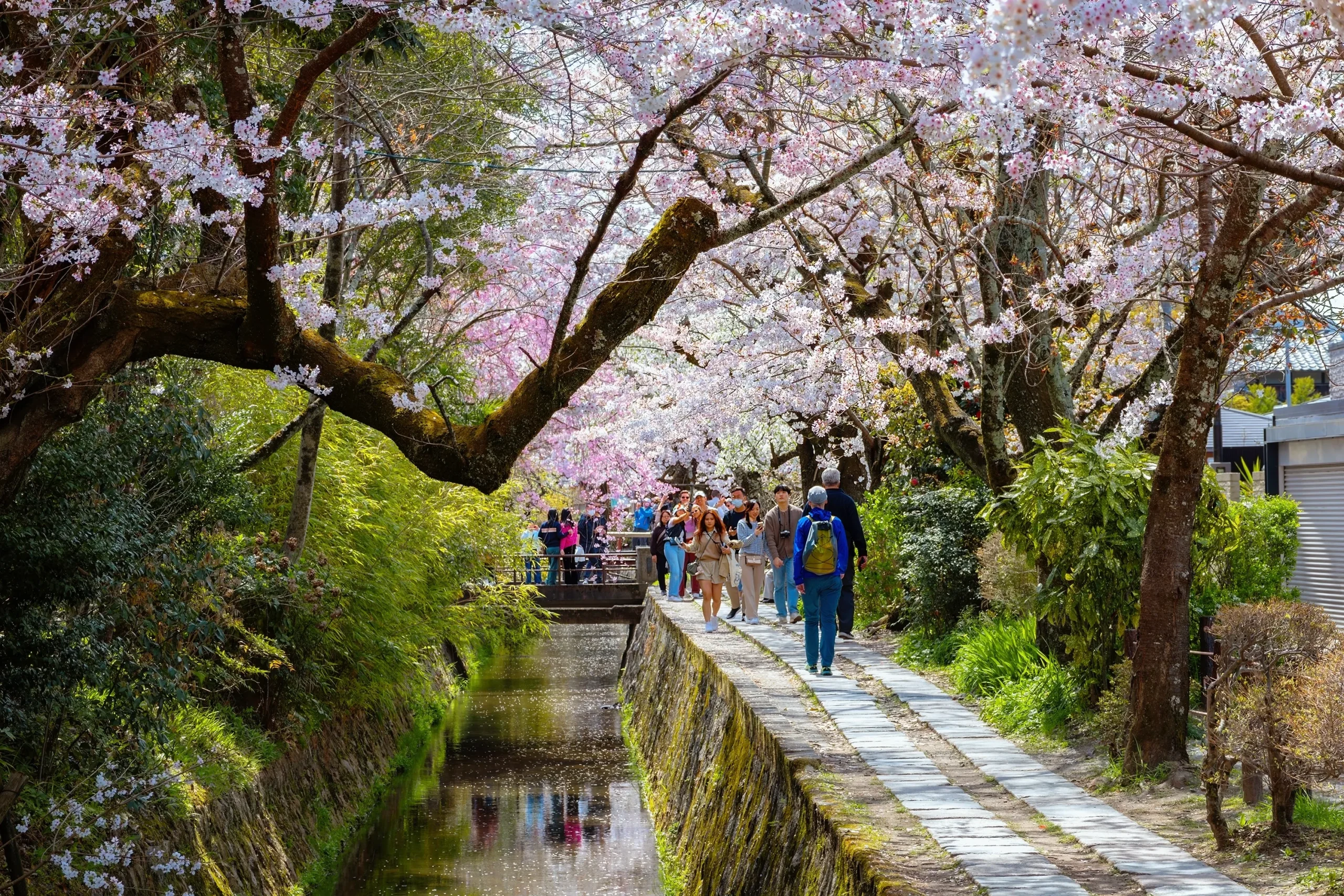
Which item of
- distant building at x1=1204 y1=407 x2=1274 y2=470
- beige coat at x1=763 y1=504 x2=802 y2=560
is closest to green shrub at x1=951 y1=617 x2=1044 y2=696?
beige coat at x1=763 y1=504 x2=802 y2=560

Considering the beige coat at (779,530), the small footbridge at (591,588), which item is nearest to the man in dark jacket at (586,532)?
the small footbridge at (591,588)

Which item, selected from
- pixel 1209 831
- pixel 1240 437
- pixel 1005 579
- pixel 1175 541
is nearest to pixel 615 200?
pixel 1175 541

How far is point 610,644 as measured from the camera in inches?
1405

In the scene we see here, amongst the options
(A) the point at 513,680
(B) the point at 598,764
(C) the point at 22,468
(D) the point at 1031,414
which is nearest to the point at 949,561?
(D) the point at 1031,414

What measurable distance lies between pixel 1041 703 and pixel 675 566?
13.1 m

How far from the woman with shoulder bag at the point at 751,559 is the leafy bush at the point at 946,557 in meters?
2.76

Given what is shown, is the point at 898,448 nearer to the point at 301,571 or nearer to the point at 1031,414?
the point at 1031,414

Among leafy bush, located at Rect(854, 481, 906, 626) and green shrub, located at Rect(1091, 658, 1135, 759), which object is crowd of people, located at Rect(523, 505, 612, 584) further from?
green shrub, located at Rect(1091, 658, 1135, 759)

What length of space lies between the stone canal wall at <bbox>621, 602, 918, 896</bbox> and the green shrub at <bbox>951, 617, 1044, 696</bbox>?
6.46ft

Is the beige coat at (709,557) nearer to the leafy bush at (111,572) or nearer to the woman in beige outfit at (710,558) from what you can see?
the woman in beige outfit at (710,558)

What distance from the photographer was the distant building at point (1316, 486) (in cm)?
1456

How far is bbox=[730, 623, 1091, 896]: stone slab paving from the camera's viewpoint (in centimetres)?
595

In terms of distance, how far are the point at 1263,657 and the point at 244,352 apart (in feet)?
18.6

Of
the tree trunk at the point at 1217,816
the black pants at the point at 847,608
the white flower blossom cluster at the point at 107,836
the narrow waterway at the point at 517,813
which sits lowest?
the narrow waterway at the point at 517,813
